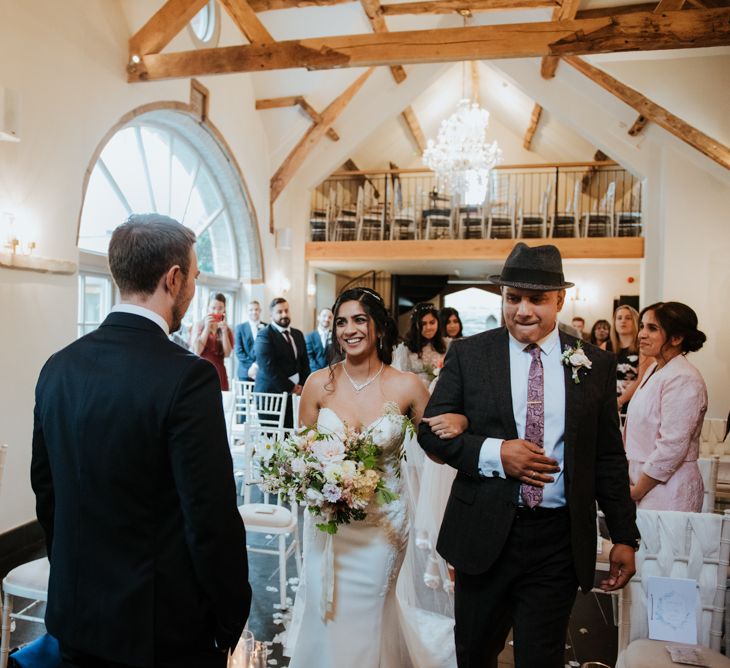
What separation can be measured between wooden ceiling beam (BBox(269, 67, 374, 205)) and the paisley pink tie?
885cm

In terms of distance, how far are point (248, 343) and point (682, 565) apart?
20.0ft

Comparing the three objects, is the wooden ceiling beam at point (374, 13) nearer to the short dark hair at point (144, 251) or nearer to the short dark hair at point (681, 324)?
the short dark hair at point (681, 324)

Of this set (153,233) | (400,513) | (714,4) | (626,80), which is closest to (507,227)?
(626,80)

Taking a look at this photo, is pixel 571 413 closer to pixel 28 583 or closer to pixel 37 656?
pixel 37 656

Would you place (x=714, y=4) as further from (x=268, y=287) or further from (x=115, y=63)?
(x=268, y=287)

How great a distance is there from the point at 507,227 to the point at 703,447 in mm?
6619

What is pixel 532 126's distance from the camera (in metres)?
13.1

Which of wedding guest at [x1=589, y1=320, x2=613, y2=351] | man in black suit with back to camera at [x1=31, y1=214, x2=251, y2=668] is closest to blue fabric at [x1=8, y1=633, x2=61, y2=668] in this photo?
man in black suit with back to camera at [x1=31, y1=214, x2=251, y2=668]

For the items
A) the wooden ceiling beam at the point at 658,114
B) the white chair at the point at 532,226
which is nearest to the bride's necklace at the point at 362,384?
the wooden ceiling beam at the point at 658,114

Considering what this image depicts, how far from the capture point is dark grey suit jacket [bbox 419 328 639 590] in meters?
1.78

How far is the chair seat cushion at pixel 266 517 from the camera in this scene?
337 cm

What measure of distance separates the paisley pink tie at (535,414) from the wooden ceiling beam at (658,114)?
20.8 feet

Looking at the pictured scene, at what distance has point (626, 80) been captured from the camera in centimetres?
698

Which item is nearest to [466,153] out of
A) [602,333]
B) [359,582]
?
[602,333]
